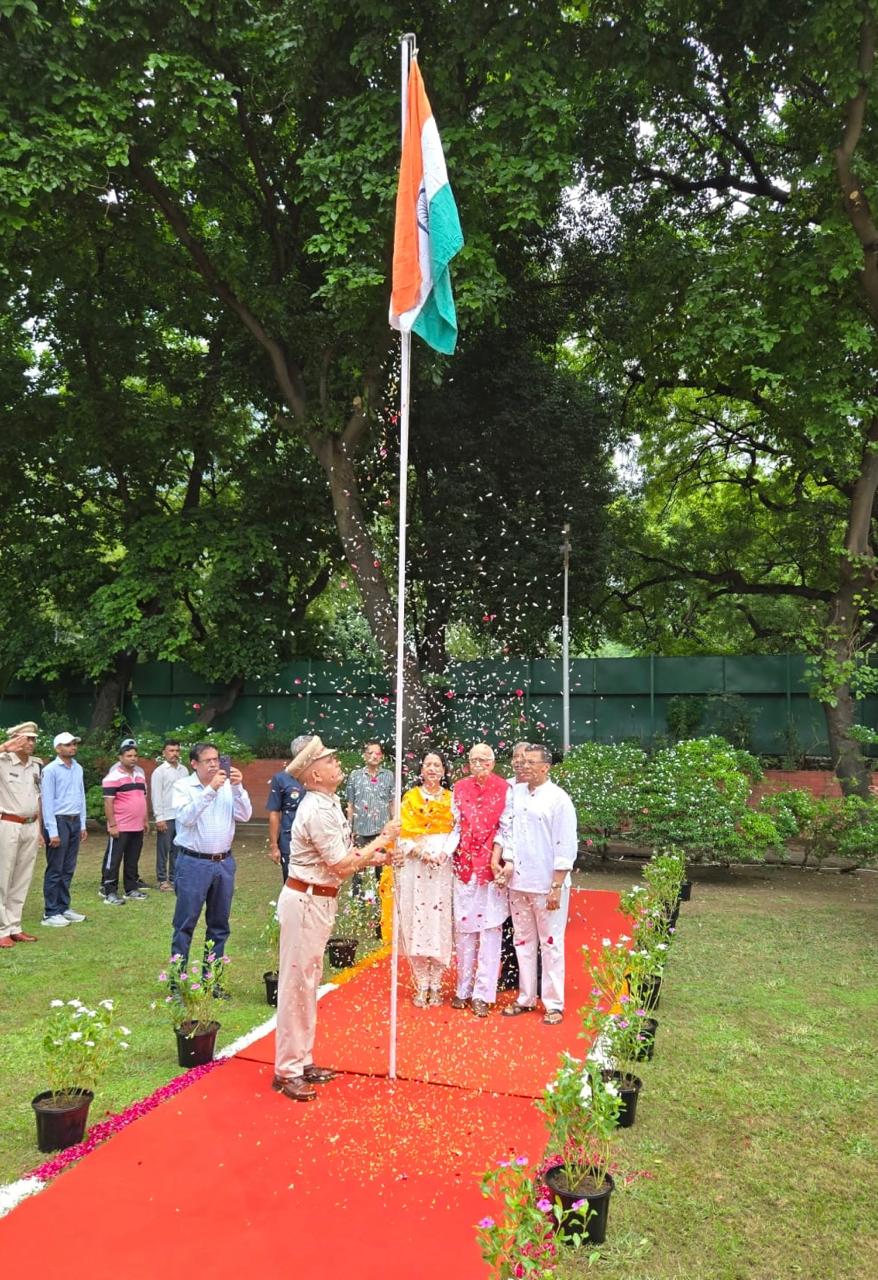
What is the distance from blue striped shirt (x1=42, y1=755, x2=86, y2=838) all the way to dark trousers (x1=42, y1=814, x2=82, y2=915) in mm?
59

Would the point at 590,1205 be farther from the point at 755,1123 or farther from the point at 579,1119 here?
the point at 755,1123

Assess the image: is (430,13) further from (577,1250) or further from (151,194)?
(577,1250)

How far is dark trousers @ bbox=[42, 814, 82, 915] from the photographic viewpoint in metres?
8.52

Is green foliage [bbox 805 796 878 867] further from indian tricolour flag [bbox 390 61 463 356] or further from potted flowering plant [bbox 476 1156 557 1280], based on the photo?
potted flowering plant [bbox 476 1156 557 1280]

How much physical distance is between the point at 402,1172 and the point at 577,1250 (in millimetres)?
791

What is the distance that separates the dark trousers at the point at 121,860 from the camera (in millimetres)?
9602

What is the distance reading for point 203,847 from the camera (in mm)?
5871

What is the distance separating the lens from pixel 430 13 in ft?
38.7

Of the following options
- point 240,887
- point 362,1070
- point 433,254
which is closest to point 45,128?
point 433,254

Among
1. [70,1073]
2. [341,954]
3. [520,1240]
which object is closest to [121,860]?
[341,954]

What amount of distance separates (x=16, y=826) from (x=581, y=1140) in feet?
19.6

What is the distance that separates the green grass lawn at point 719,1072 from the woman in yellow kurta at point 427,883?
1053mm

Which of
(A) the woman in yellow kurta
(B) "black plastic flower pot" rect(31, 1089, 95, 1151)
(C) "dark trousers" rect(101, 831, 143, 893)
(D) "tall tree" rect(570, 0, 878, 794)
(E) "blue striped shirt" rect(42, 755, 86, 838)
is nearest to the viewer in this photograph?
(B) "black plastic flower pot" rect(31, 1089, 95, 1151)

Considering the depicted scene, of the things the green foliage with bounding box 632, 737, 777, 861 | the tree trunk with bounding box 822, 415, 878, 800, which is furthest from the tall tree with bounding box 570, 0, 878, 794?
the green foliage with bounding box 632, 737, 777, 861
